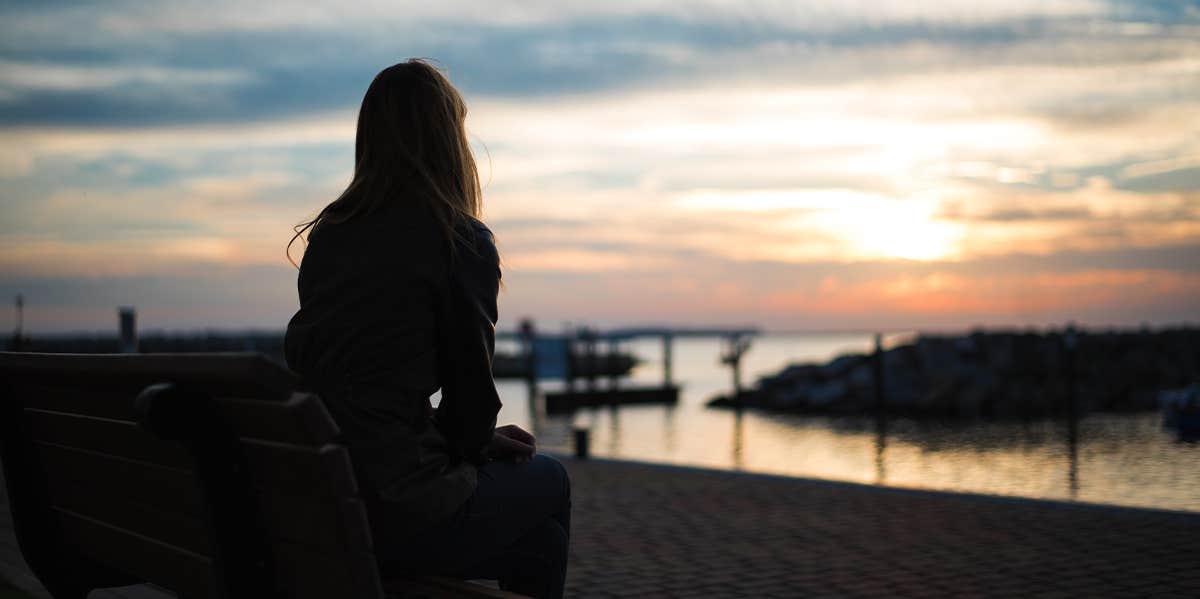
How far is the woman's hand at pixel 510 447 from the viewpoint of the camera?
8.94 ft

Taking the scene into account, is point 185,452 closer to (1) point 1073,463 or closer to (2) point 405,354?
(2) point 405,354

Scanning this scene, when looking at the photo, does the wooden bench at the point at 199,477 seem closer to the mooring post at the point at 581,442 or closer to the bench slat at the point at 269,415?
the bench slat at the point at 269,415

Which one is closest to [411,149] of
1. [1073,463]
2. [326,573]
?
[326,573]

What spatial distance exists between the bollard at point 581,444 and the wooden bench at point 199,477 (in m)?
8.68

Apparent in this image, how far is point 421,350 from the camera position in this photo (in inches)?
97.9

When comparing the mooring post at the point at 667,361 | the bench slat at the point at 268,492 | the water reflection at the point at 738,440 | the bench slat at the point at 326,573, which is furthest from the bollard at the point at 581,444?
the mooring post at the point at 667,361

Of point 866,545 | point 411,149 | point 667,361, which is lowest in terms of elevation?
→ point 667,361

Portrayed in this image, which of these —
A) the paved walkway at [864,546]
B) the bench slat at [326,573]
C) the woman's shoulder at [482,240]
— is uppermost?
the woman's shoulder at [482,240]

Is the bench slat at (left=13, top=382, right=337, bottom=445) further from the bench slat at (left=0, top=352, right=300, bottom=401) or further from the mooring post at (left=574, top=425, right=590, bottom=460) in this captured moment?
the mooring post at (left=574, top=425, right=590, bottom=460)

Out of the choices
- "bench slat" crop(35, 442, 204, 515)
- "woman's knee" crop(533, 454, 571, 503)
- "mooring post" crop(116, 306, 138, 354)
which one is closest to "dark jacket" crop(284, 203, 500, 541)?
"woman's knee" crop(533, 454, 571, 503)

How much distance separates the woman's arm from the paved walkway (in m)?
3.11

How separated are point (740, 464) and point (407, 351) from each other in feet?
64.7

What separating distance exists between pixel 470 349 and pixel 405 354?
136 millimetres

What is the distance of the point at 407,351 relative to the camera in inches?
97.3
